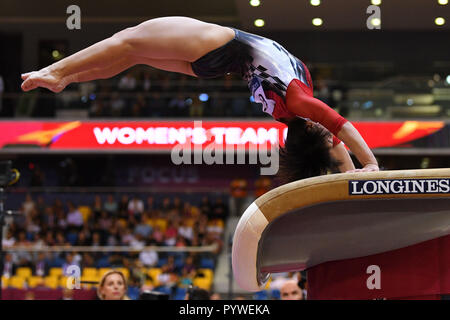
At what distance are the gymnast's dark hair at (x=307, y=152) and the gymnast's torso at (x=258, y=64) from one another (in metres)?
0.15

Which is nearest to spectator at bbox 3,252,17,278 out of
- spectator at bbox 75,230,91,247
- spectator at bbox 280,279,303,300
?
spectator at bbox 75,230,91,247

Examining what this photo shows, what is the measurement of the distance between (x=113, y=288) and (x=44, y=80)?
1291 mm

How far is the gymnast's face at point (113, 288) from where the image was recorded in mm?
3359

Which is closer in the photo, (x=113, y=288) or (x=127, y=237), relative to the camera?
(x=113, y=288)

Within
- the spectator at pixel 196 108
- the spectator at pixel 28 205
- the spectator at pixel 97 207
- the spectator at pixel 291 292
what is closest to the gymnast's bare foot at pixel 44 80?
the spectator at pixel 291 292

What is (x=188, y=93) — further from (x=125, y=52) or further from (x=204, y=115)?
(x=125, y=52)

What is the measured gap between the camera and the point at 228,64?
104 inches

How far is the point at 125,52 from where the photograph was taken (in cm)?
259

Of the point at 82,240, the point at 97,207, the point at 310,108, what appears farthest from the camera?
the point at 97,207

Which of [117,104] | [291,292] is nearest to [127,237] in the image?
[117,104]

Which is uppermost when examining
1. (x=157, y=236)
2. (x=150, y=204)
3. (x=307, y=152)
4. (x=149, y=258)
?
(x=150, y=204)

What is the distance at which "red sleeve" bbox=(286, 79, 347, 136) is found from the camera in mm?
2432

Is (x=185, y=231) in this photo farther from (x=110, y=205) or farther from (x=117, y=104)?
(x=117, y=104)
